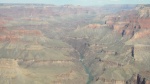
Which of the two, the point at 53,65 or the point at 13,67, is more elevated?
the point at 13,67

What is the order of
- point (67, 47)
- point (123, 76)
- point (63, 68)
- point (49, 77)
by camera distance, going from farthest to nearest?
point (67, 47) → point (63, 68) → point (123, 76) → point (49, 77)

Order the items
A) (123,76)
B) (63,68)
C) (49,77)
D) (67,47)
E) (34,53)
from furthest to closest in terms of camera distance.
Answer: (67,47) → (34,53) → (63,68) → (123,76) → (49,77)

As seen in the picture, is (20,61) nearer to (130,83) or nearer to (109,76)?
(109,76)

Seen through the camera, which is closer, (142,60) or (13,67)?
(13,67)

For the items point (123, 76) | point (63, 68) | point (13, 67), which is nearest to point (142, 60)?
point (123, 76)

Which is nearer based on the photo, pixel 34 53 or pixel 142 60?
pixel 142 60

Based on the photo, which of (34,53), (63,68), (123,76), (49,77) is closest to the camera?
(49,77)

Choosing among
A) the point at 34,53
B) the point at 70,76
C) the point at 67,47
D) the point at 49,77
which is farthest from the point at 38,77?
the point at 67,47

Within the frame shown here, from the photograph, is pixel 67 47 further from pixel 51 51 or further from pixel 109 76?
pixel 109 76

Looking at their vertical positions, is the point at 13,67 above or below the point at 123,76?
above
